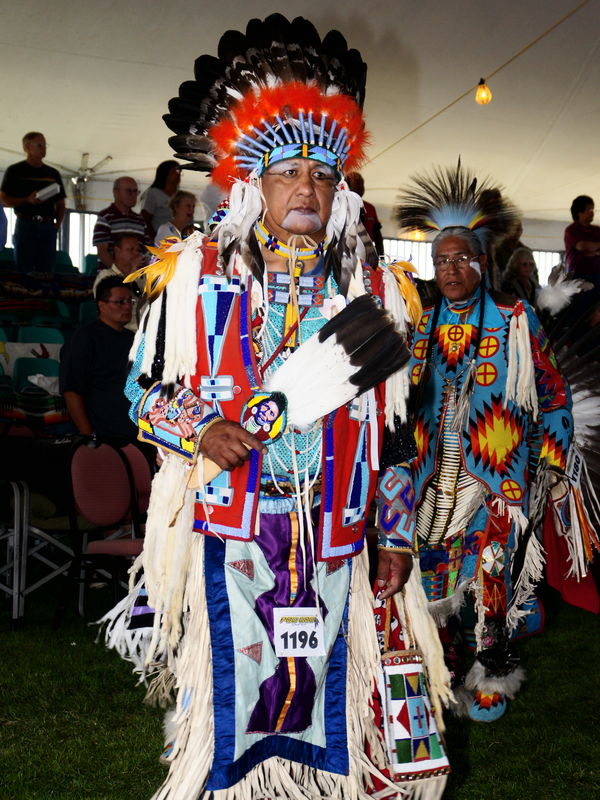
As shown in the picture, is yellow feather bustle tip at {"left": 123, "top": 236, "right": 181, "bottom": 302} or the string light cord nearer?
yellow feather bustle tip at {"left": 123, "top": 236, "right": 181, "bottom": 302}

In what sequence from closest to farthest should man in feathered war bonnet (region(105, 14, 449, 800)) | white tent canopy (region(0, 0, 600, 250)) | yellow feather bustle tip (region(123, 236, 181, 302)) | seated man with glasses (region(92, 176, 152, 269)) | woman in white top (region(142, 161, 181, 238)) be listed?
man in feathered war bonnet (region(105, 14, 449, 800)) → yellow feather bustle tip (region(123, 236, 181, 302)) → seated man with glasses (region(92, 176, 152, 269)) → woman in white top (region(142, 161, 181, 238)) → white tent canopy (region(0, 0, 600, 250))

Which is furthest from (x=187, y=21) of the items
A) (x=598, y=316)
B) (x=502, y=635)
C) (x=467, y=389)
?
(x=502, y=635)

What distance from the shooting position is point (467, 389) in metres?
3.73

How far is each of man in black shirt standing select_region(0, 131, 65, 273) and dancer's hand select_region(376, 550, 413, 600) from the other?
6.71 m

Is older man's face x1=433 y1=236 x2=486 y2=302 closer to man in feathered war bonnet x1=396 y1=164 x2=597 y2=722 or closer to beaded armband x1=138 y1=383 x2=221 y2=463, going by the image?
man in feathered war bonnet x1=396 y1=164 x2=597 y2=722

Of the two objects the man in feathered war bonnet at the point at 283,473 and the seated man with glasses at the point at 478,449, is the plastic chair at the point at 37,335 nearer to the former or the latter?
the seated man with glasses at the point at 478,449

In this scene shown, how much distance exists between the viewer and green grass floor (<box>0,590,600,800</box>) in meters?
2.98

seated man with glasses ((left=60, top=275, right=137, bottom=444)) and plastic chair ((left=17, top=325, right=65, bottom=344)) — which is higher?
plastic chair ((left=17, top=325, right=65, bottom=344))

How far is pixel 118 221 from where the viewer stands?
7.40 metres

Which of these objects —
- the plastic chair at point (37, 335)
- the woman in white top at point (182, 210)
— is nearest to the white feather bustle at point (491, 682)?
the woman in white top at point (182, 210)

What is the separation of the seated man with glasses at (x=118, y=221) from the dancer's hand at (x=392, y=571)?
18.0 ft

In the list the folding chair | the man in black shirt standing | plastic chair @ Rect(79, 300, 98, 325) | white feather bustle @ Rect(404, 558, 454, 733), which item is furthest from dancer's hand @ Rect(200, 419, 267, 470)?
the man in black shirt standing

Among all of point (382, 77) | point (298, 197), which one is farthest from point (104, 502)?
point (382, 77)

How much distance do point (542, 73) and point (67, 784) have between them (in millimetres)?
9579
